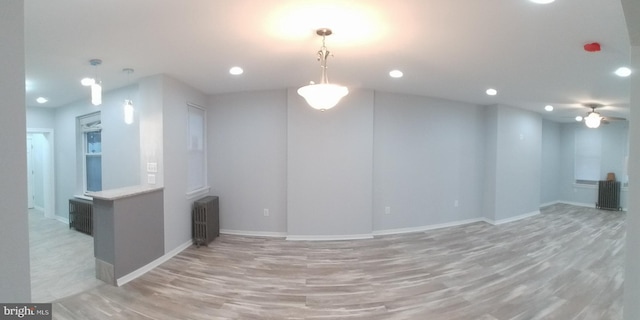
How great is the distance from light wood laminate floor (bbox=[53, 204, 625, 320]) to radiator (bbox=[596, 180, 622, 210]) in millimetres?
3791

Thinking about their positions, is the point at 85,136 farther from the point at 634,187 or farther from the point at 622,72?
the point at 622,72

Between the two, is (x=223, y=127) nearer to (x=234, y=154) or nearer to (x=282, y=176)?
(x=234, y=154)

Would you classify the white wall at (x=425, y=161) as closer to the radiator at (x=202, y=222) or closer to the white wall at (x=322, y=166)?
the white wall at (x=322, y=166)

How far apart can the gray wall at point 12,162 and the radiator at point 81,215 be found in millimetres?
5463

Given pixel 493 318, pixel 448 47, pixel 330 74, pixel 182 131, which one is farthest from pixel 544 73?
pixel 182 131

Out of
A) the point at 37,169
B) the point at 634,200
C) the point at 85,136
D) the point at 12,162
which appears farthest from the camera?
the point at 37,169

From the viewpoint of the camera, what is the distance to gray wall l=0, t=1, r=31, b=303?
0.60 meters

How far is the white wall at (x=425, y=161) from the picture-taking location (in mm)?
4922

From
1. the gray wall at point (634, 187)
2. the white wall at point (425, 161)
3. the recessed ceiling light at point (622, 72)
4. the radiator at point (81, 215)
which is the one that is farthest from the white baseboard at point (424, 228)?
the radiator at point (81, 215)

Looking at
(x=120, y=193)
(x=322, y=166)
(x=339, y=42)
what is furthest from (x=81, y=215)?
(x=339, y=42)

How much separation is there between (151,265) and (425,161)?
479 centimetres

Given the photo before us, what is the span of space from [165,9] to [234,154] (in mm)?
2998

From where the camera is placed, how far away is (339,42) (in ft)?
8.62

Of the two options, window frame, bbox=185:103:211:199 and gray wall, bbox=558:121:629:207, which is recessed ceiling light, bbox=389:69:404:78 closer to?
window frame, bbox=185:103:211:199
